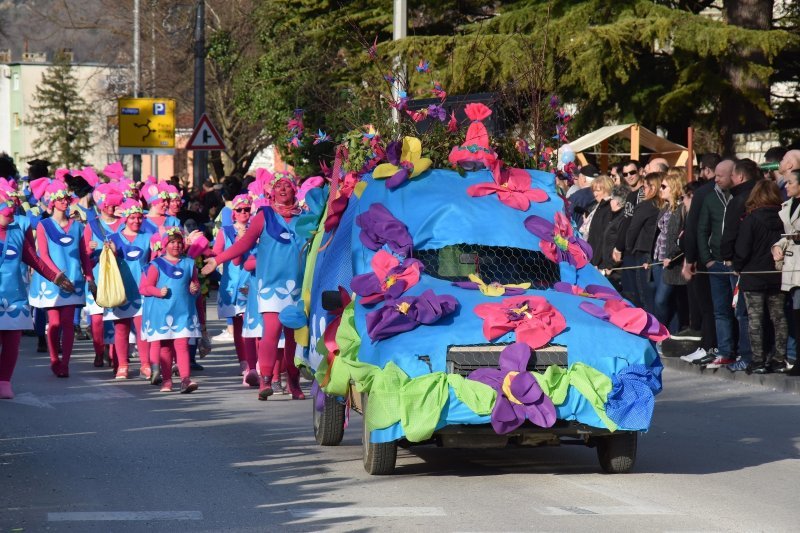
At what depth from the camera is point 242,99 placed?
148 feet

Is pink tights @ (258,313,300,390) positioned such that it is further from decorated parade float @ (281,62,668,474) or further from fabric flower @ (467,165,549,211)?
fabric flower @ (467,165,549,211)

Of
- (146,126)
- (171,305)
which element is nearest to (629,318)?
(171,305)

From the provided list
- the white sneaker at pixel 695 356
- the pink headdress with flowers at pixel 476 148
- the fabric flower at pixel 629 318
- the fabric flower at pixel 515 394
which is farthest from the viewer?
the white sneaker at pixel 695 356

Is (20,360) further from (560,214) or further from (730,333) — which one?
(560,214)

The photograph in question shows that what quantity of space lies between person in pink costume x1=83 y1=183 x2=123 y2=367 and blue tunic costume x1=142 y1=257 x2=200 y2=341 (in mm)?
1838

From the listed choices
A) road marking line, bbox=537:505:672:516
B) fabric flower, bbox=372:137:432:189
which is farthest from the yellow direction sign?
road marking line, bbox=537:505:672:516

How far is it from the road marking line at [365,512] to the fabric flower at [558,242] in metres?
2.33

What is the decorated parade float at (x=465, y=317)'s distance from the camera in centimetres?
891

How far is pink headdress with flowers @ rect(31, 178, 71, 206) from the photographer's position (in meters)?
16.7

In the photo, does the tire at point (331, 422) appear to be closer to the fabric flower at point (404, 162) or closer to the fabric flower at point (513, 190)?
the fabric flower at point (404, 162)

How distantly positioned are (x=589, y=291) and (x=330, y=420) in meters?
2.10

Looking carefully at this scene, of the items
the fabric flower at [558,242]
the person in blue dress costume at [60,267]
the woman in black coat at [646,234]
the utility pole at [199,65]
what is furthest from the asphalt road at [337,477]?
the utility pole at [199,65]

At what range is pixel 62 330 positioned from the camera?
16188mm

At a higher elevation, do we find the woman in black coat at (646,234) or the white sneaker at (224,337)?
the woman in black coat at (646,234)
